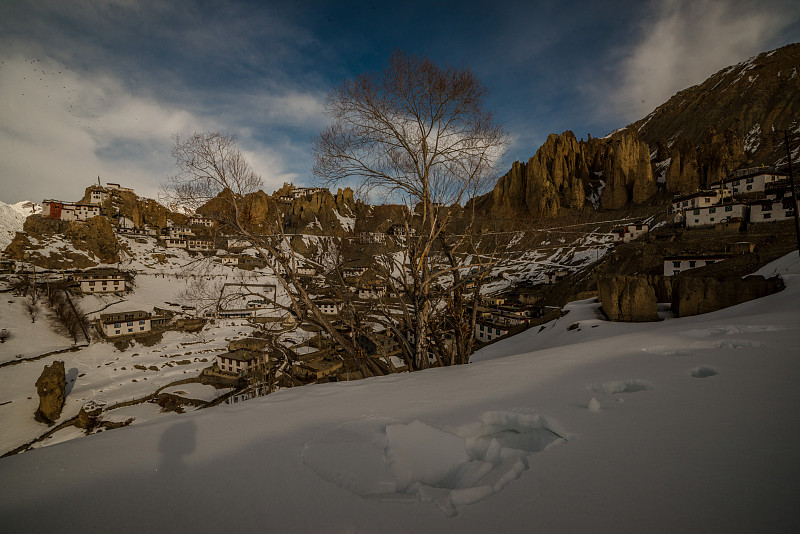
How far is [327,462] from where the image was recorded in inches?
85.7

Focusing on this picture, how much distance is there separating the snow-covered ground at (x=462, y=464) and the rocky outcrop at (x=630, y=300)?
439 inches

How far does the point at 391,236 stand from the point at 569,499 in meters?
6.84

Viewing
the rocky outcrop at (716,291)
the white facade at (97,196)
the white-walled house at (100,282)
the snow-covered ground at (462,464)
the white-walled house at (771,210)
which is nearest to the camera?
the snow-covered ground at (462,464)

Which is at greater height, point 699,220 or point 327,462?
point 699,220

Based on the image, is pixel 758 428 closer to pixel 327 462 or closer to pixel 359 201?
pixel 327 462

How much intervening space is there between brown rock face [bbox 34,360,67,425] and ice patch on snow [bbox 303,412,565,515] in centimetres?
3350

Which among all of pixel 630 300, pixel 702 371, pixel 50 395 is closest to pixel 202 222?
pixel 702 371

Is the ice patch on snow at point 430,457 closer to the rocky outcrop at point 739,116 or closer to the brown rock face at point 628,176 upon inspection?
the brown rock face at point 628,176

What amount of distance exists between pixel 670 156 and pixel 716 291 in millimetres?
116775

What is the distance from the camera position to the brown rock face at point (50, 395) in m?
22.7

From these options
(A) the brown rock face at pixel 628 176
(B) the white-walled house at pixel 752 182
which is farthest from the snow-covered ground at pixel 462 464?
(A) the brown rock face at pixel 628 176

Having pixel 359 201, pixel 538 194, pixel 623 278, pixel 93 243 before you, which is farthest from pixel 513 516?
pixel 538 194

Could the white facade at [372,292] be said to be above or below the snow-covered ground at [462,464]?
above

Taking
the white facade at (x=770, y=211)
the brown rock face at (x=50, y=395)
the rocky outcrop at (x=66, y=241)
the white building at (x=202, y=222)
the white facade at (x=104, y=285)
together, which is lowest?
the brown rock face at (x=50, y=395)
